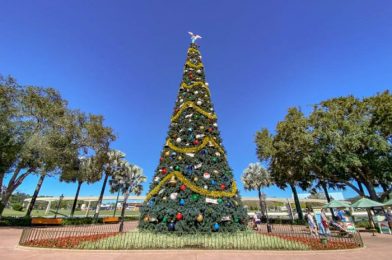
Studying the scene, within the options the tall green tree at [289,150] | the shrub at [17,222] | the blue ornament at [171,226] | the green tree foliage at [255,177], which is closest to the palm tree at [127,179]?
the shrub at [17,222]

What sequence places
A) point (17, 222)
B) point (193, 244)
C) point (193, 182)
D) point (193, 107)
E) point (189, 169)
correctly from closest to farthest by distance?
point (193, 244) → point (193, 182) → point (189, 169) → point (193, 107) → point (17, 222)

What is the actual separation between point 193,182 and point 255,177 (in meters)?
30.1

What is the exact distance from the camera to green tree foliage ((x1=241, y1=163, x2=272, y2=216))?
35969 millimetres

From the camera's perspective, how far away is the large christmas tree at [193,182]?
9383mm

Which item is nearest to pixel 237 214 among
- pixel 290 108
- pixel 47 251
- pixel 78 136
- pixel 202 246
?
pixel 202 246

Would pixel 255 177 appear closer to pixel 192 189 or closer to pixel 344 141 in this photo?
pixel 344 141

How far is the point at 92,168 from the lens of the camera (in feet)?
84.8

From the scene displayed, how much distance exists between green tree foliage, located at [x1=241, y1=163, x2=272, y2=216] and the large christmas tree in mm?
26540

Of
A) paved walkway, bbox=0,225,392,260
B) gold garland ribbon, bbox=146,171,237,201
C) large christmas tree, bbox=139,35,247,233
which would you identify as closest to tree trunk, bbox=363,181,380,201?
paved walkway, bbox=0,225,392,260

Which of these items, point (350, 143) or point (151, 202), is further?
point (350, 143)

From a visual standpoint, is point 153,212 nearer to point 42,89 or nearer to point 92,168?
point 42,89

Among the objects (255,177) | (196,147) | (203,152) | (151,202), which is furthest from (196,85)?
(255,177)

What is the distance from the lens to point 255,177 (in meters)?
37.8

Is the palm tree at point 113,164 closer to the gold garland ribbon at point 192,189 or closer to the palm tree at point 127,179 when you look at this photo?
the palm tree at point 127,179
